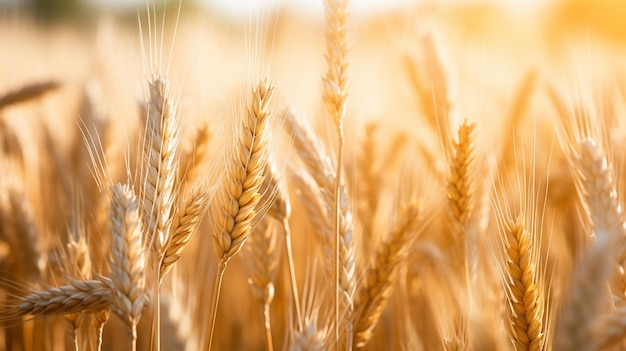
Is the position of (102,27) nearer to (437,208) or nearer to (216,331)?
(216,331)

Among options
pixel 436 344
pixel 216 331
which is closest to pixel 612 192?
pixel 436 344

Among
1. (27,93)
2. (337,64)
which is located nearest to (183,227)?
(337,64)

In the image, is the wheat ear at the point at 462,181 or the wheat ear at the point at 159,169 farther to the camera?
the wheat ear at the point at 462,181

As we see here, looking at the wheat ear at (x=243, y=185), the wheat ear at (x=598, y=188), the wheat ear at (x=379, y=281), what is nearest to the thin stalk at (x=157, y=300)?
the wheat ear at (x=243, y=185)

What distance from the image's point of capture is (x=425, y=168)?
2463 mm

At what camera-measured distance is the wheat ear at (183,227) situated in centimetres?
122

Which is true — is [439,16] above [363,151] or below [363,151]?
above

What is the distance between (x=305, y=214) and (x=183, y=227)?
3.32 ft

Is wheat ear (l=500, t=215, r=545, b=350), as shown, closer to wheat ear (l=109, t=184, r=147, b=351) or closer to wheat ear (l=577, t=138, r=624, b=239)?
wheat ear (l=577, t=138, r=624, b=239)

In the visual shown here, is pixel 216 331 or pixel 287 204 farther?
pixel 216 331

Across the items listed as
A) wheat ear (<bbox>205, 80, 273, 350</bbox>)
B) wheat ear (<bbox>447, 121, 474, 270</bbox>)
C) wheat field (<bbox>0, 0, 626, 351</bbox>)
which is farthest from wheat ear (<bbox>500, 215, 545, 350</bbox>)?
wheat ear (<bbox>205, 80, 273, 350</bbox>)

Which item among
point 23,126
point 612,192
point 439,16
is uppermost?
point 439,16

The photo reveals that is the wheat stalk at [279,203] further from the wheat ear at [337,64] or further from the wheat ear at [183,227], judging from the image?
the wheat ear at [183,227]

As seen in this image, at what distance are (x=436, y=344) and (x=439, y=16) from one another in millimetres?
1640
